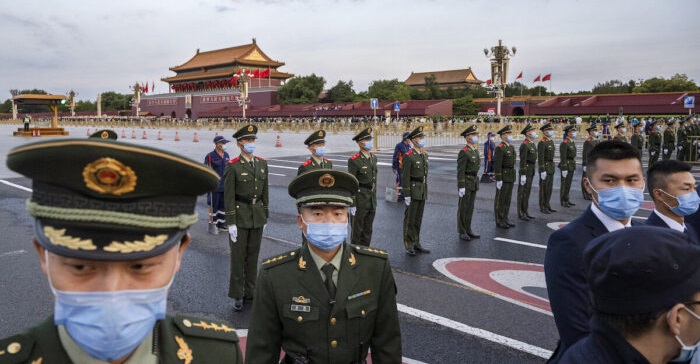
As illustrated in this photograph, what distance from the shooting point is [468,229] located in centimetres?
958

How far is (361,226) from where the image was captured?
8.79m

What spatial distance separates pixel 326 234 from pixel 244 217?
339 centimetres

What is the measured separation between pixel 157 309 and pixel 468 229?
8.61m

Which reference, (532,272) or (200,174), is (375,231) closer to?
(532,272)

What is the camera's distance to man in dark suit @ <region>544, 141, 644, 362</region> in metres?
2.58

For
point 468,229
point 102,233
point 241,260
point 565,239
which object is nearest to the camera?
point 102,233

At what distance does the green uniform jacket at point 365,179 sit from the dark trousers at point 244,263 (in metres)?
2.61

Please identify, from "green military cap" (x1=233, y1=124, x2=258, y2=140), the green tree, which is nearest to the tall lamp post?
"green military cap" (x1=233, y1=124, x2=258, y2=140)

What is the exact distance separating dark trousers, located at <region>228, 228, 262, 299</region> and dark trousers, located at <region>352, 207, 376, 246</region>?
2626mm

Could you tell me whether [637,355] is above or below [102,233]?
below

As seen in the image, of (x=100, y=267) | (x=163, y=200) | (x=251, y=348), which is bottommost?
(x=251, y=348)

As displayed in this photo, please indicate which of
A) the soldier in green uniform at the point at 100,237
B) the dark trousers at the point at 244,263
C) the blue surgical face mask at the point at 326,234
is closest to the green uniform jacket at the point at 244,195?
the dark trousers at the point at 244,263

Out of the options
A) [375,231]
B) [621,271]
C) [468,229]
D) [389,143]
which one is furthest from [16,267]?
[389,143]

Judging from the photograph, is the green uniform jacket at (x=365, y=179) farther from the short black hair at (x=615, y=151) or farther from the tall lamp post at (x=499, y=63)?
the tall lamp post at (x=499, y=63)
